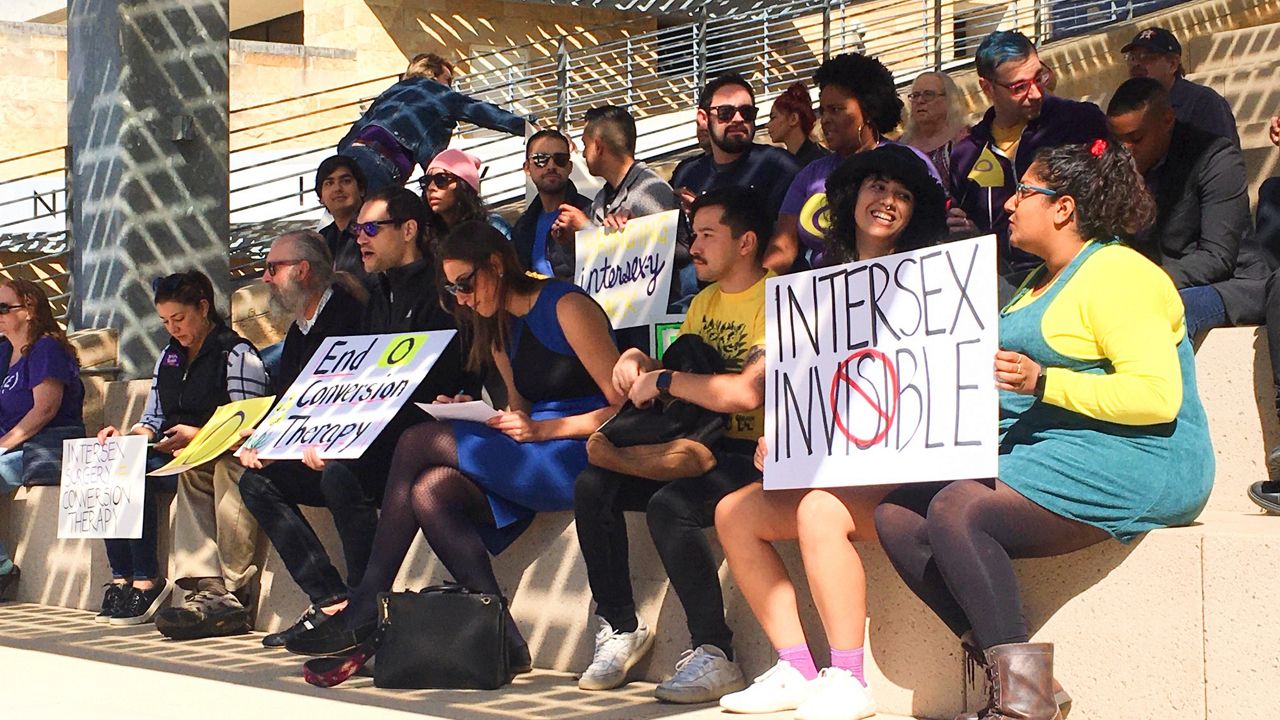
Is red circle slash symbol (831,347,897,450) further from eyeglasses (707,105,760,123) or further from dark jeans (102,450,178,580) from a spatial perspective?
dark jeans (102,450,178,580)

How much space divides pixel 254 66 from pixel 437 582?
728 inches

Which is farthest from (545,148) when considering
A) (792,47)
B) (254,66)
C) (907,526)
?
(792,47)

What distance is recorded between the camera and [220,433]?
7.59m

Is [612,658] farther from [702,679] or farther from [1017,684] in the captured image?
[1017,684]

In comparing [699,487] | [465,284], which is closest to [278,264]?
[465,284]

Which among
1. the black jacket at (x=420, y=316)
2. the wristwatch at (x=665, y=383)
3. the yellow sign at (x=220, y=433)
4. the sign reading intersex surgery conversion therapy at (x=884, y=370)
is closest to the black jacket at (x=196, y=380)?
the yellow sign at (x=220, y=433)

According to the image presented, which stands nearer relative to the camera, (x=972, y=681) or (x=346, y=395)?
(x=972, y=681)

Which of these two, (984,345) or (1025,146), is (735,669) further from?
(1025,146)

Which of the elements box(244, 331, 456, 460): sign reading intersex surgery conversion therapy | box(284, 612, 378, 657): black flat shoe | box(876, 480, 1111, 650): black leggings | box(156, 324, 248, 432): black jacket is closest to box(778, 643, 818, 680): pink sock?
box(876, 480, 1111, 650): black leggings

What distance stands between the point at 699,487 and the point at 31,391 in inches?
182

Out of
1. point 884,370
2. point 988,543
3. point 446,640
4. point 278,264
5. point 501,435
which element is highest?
point 278,264

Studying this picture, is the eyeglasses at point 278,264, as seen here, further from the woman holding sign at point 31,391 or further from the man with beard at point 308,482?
the woman holding sign at point 31,391

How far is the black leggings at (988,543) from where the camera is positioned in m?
4.66

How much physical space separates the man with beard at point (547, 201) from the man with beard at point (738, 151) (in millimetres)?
705
